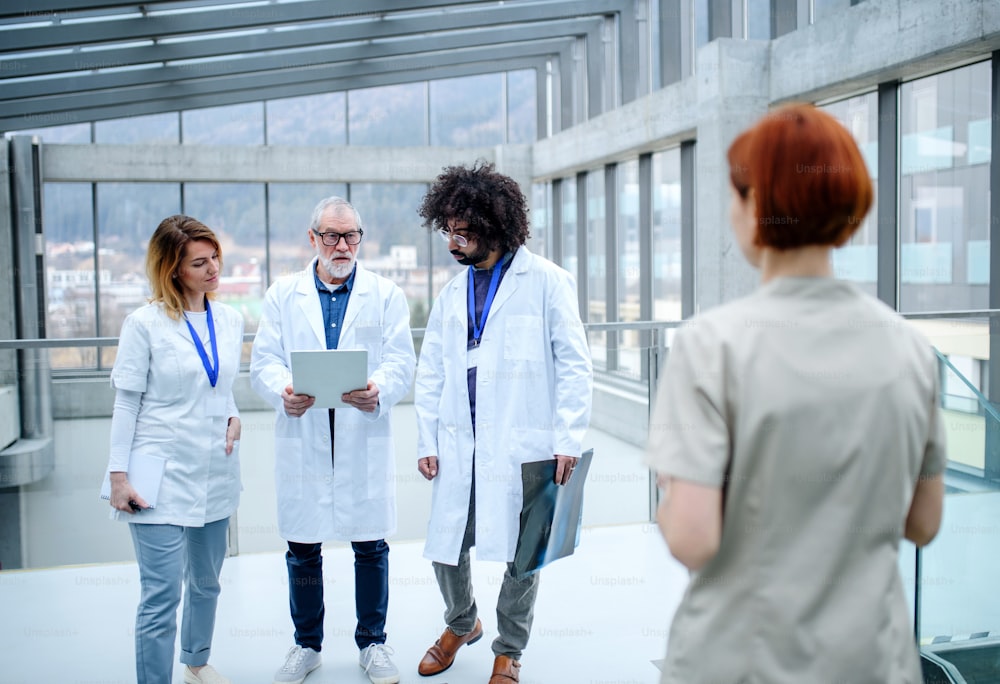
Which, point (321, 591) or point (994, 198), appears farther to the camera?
point (994, 198)

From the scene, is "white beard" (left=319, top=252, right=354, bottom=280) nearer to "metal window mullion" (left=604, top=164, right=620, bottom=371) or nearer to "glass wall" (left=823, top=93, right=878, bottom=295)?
"glass wall" (left=823, top=93, right=878, bottom=295)

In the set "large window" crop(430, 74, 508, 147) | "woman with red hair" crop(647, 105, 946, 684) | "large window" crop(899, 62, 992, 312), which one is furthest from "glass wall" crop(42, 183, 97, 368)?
"woman with red hair" crop(647, 105, 946, 684)

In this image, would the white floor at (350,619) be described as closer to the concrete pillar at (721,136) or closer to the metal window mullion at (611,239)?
the concrete pillar at (721,136)

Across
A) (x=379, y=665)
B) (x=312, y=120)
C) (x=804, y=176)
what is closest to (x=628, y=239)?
(x=312, y=120)

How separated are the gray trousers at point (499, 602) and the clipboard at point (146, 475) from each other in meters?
0.95

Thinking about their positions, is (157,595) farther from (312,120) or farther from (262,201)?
(312,120)

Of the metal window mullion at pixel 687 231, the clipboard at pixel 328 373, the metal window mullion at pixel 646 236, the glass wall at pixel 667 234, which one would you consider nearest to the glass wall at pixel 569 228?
the metal window mullion at pixel 646 236

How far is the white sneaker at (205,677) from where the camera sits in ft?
8.90

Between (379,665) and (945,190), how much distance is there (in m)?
5.75

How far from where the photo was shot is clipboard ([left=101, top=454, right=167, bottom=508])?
2.42 metres

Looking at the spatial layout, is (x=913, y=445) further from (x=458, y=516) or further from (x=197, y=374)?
(x=197, y=374)

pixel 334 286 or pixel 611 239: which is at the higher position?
pixel 611 239

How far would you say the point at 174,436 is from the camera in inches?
98.2

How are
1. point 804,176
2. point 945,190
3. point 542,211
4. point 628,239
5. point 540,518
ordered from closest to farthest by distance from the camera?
point 804,176, point 540,518, point 945,190, point 628,239, point 542,211
